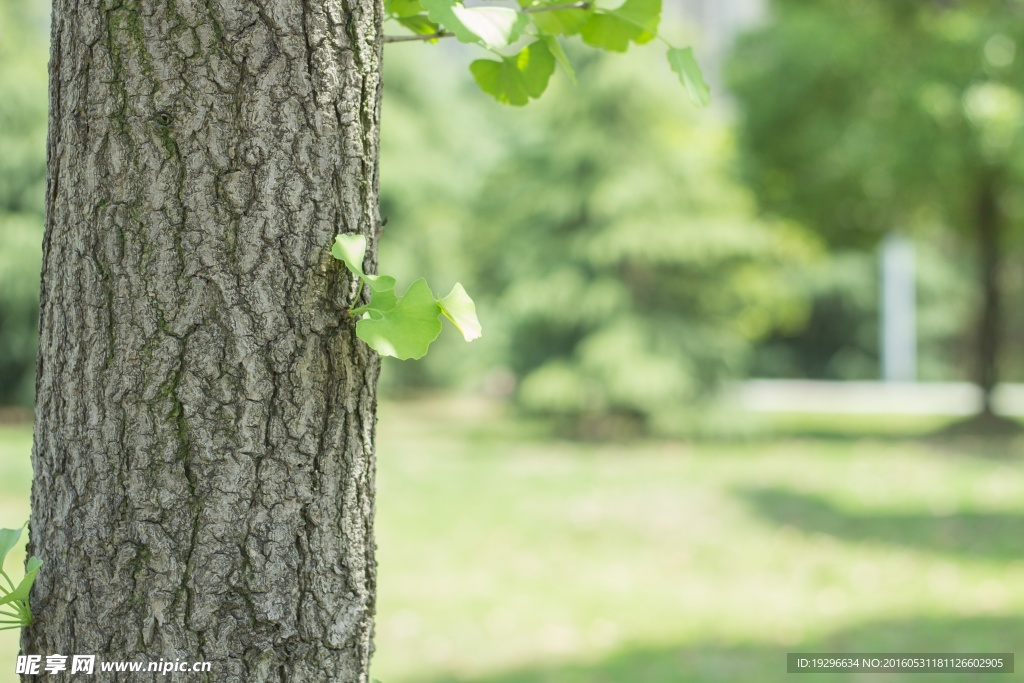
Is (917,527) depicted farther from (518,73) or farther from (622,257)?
(518,73)

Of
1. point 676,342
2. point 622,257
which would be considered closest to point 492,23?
point 676,342

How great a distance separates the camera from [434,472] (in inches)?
369

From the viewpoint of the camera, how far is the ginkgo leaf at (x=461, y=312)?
1103 millimetres

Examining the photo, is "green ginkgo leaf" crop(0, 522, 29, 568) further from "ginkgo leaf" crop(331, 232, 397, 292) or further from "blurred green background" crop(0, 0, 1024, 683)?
"blurred green background" crop(0, 0, 1024, 683)

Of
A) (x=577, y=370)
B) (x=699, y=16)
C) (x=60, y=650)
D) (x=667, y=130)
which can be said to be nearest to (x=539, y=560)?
(x=60, y=650)

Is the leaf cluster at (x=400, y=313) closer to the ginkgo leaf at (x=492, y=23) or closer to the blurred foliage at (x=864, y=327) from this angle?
the ginkgo leaf at (x=492, y=23)

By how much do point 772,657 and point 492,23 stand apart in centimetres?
366

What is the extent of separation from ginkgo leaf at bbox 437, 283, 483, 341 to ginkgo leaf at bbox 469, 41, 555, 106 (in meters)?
0.43

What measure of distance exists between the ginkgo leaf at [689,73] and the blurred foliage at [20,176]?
40.2ft

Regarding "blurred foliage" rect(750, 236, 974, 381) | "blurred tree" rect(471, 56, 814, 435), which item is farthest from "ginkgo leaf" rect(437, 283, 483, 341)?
"blurred foliage" rect(750, 236, 974, 381)

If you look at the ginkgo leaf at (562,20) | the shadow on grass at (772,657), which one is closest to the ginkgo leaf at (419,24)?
the ginkgo leaf at (562,20)

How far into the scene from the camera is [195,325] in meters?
1.13

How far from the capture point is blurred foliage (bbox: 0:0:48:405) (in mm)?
12320

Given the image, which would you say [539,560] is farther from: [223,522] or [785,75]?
[785,75]
